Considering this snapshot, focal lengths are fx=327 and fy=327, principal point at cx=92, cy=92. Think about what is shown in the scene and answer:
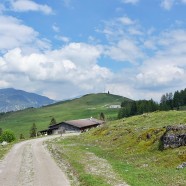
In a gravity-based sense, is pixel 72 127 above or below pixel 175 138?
above

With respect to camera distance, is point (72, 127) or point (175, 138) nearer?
point (175, 138)

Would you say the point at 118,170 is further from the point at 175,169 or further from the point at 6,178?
the point at 6,178

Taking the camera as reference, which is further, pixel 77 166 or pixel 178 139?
pixel 178 139

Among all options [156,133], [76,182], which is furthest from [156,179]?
[156,133]

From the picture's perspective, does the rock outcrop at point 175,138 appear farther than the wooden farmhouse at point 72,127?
No

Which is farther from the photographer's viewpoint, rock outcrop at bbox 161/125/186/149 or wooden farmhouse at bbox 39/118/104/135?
wooden farmhouse at bbox 39/118/104/135

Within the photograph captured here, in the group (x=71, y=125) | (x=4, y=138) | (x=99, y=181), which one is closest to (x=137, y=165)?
(x=99, y=181)

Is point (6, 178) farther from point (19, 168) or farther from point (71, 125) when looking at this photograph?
point (71, 125)

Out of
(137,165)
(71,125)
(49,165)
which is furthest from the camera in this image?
(71,125)

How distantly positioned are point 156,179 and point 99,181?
5249 mm

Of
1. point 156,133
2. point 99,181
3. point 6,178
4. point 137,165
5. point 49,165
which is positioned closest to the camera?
point 99,181

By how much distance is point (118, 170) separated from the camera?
→ 3488 cm

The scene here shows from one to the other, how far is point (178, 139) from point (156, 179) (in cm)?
1639

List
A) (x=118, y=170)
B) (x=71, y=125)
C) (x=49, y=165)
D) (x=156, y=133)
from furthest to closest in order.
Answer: (x=71, y=125)
(x=156, y=133)
(x=49, y=165)
(x=118, y=170)
